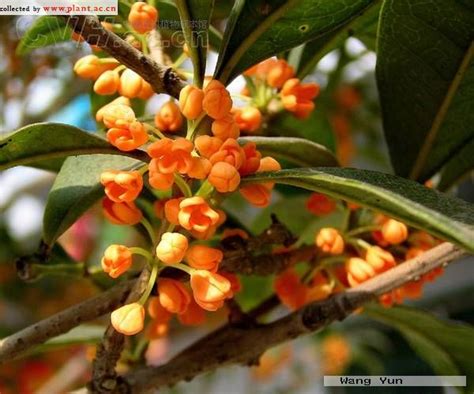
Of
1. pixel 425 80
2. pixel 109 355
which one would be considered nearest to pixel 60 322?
pixel 109 355

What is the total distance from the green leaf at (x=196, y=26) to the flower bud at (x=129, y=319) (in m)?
0.21

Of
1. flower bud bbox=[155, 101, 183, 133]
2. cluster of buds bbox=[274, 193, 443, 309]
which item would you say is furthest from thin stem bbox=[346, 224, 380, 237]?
flower bud bbox=[155, 101, 183, 133]

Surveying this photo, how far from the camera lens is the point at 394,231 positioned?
2.53ft

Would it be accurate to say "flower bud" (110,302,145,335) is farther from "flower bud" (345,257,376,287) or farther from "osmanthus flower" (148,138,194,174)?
"flower bud" (345,257,376,287)

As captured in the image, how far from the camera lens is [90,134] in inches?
25.7

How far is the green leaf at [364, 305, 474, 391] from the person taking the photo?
35.5 inches

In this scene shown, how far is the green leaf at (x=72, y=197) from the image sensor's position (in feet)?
2.33

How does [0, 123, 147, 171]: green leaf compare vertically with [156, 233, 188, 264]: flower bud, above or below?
above

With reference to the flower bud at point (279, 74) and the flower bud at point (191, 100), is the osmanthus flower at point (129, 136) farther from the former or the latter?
the flower bud at point (279, 74)

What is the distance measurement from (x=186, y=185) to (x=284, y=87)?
8.9 inches

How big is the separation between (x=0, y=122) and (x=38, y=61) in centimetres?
19

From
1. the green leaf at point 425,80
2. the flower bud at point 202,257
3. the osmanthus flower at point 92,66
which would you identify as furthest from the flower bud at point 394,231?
the osmanthus flower at point 92,66

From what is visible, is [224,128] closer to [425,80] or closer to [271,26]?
[271,26]

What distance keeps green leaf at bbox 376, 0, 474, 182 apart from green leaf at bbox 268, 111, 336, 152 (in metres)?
0.13
